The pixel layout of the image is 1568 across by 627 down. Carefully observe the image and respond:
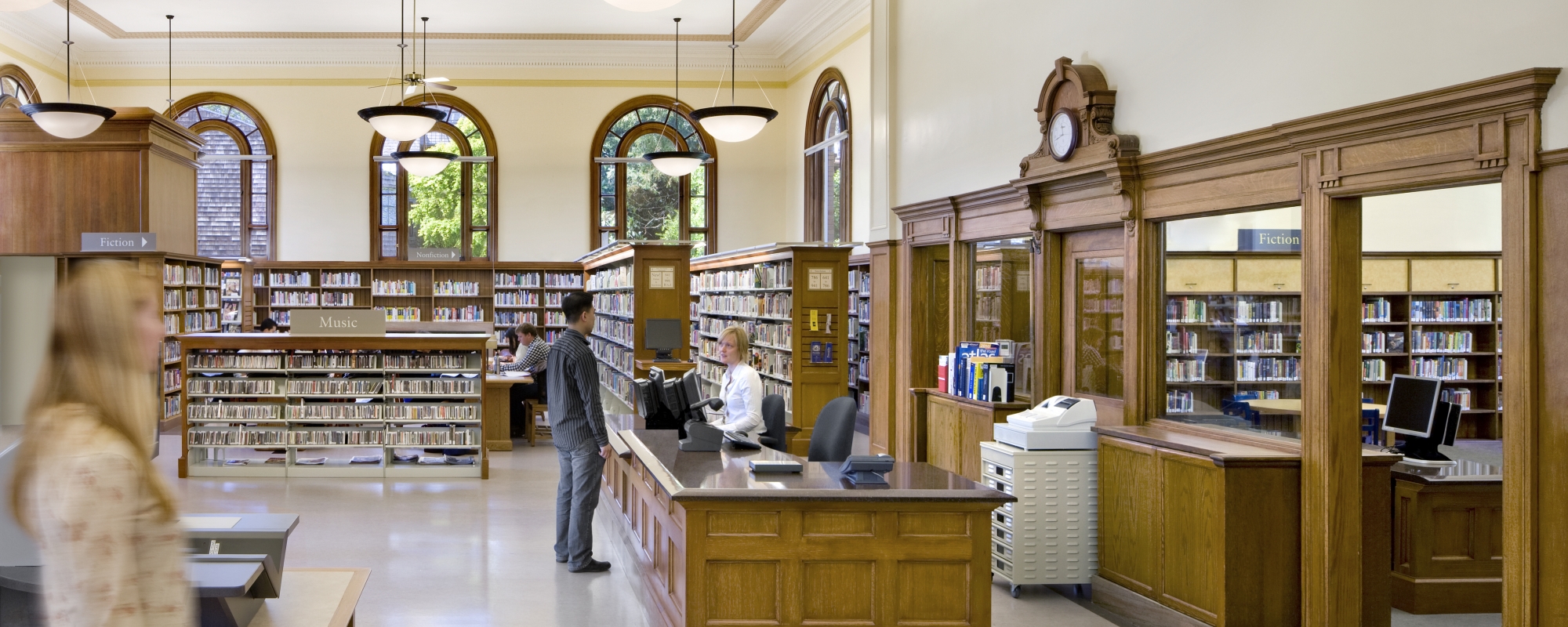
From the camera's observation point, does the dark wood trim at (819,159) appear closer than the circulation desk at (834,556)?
No

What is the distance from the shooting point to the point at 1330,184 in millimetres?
4363

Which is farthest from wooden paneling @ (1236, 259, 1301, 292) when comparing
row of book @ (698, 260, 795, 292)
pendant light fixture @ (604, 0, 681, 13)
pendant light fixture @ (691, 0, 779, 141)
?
pendant light fixture @ (691, 0, 779, 141)

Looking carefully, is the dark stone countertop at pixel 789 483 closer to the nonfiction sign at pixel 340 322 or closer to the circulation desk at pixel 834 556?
the circulation desk at pixel 834 556

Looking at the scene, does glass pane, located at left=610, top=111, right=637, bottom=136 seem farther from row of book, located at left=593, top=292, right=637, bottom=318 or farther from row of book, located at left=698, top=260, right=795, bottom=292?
row of book, located at left=698, top=260, right=795, bottom=292

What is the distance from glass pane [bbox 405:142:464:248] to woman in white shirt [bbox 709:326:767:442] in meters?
11.6

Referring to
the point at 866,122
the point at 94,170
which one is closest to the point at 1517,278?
the point at 866,122

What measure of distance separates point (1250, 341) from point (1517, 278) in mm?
1564

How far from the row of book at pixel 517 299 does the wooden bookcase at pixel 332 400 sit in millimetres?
7457

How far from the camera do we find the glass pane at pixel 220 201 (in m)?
16.8

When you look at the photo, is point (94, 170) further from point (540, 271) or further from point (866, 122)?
point (866, 122)

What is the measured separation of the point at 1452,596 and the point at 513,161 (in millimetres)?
14327

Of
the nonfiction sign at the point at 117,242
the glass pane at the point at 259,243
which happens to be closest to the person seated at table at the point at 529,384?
the nonfiction sign at the point at 117,242

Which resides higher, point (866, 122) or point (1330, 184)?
point (866, 122)

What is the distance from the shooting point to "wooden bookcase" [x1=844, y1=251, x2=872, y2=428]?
514 inches
